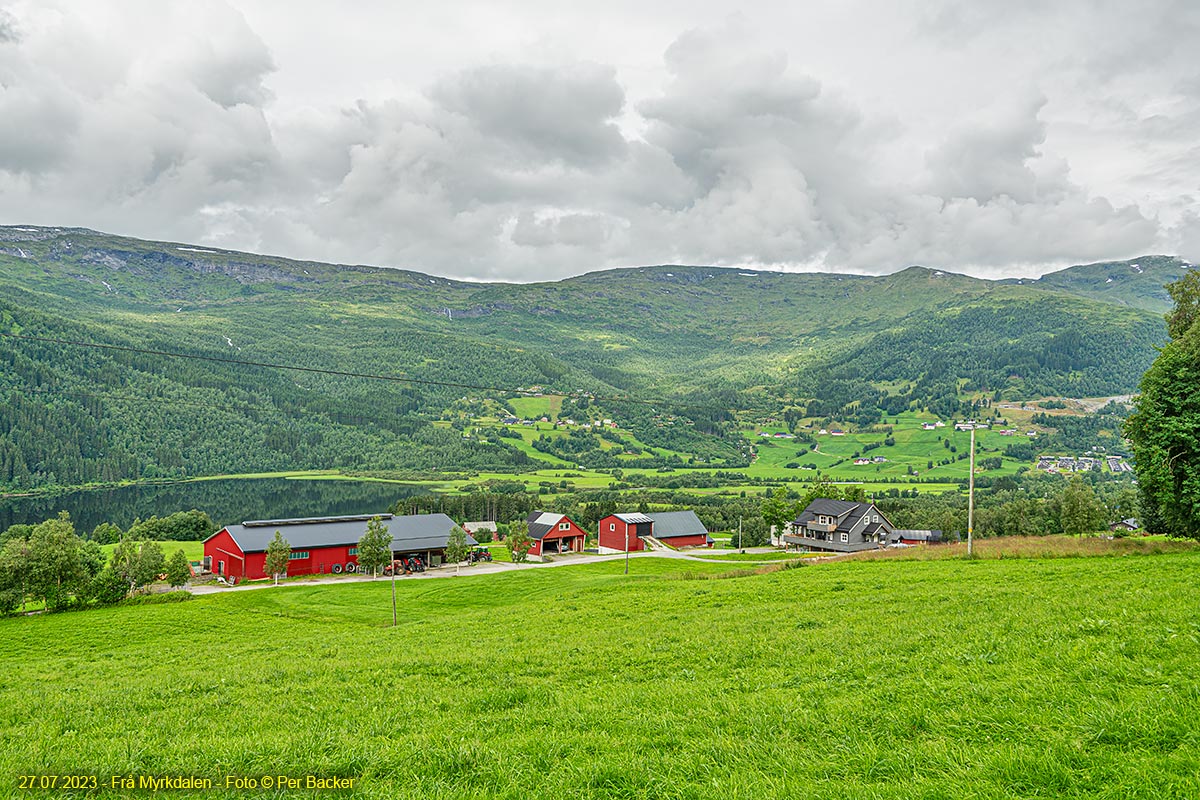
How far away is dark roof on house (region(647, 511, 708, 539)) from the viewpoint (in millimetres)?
99312

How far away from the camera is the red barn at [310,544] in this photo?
71.6 meters

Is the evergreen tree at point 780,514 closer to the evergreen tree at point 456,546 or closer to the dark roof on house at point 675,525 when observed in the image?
the dark roof on house at point 675,525

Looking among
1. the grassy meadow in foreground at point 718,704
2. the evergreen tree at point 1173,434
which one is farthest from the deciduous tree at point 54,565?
the evergreen tree at point 1173,434

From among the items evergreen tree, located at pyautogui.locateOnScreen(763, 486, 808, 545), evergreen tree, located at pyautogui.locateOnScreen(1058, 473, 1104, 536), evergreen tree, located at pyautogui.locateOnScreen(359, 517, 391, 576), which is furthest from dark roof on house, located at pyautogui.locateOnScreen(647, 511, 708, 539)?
evergreen tree, located at pyautogui.locateOnScreen(1058, 473, 1104, 536)

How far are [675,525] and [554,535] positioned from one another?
62.9 ft

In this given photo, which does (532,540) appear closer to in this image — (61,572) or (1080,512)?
(61,572)

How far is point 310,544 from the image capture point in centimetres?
7500

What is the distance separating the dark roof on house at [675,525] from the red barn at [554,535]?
11.3 metres

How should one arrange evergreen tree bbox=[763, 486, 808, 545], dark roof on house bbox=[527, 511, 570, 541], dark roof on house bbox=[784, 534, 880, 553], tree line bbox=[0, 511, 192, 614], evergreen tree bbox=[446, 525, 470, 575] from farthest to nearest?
evergreen tree bbox=[763, 486, 808, 545]
dark roof on house bbox=[527, 511, 570, 541]
dark roof on house bbox=[784, 534, 880, 553]
evergreen tree bbox=[446, 525, 470, 575]
tree line bbox=[0, 511, 192, 614]

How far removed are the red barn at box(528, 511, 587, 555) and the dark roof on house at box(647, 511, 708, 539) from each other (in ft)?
37.0

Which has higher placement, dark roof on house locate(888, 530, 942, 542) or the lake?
dark roof on house locate(888, 530, 942, 542)

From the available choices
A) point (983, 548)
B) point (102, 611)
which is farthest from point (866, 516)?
point (102, 611)

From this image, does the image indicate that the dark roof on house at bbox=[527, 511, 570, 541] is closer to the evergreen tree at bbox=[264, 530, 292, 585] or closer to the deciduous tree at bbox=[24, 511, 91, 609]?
the evergreen tree at bbox=[264, 530, 292, 585]

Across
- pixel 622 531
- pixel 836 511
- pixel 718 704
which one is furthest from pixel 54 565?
pixel 836 511
